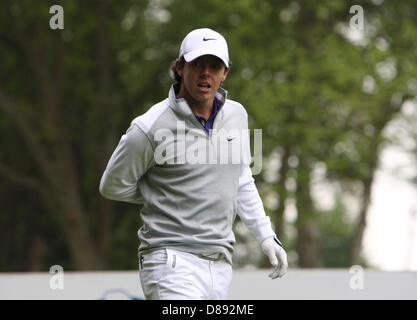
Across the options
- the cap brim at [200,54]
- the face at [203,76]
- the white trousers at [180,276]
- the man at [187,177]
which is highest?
the cap brim at [200,54]

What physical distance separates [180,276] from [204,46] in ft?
3.41

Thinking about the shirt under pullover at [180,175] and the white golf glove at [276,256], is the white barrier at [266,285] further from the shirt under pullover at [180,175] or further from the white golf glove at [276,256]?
the shirt under pullover at [180,175]

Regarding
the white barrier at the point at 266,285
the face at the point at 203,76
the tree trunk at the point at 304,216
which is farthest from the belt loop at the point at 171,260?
the tree trunk at the point at 304,216

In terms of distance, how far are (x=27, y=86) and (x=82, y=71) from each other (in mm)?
1258

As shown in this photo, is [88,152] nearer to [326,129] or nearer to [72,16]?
[72,16]

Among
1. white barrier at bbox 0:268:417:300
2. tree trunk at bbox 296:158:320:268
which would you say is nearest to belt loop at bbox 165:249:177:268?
white barrier at bbox 0:268:417:300

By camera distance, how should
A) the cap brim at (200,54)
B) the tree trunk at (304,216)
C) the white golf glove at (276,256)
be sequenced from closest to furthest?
the cap brim at (200,54) < the white golf glove at (276,256) < the tree trunk at (304,216)

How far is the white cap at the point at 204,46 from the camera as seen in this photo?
3.60m

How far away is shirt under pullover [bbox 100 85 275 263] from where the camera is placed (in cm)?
366

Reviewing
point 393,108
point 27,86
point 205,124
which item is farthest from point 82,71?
point 205,124

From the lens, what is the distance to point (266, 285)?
24.5 feet

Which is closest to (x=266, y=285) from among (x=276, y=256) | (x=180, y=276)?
(x=276, y=256)

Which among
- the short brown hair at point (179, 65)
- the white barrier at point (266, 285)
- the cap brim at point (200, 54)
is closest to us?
the cap brim at point (200, 54)

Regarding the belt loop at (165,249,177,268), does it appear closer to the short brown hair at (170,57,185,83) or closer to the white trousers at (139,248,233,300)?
the white trousers at (139,248,233,300)
